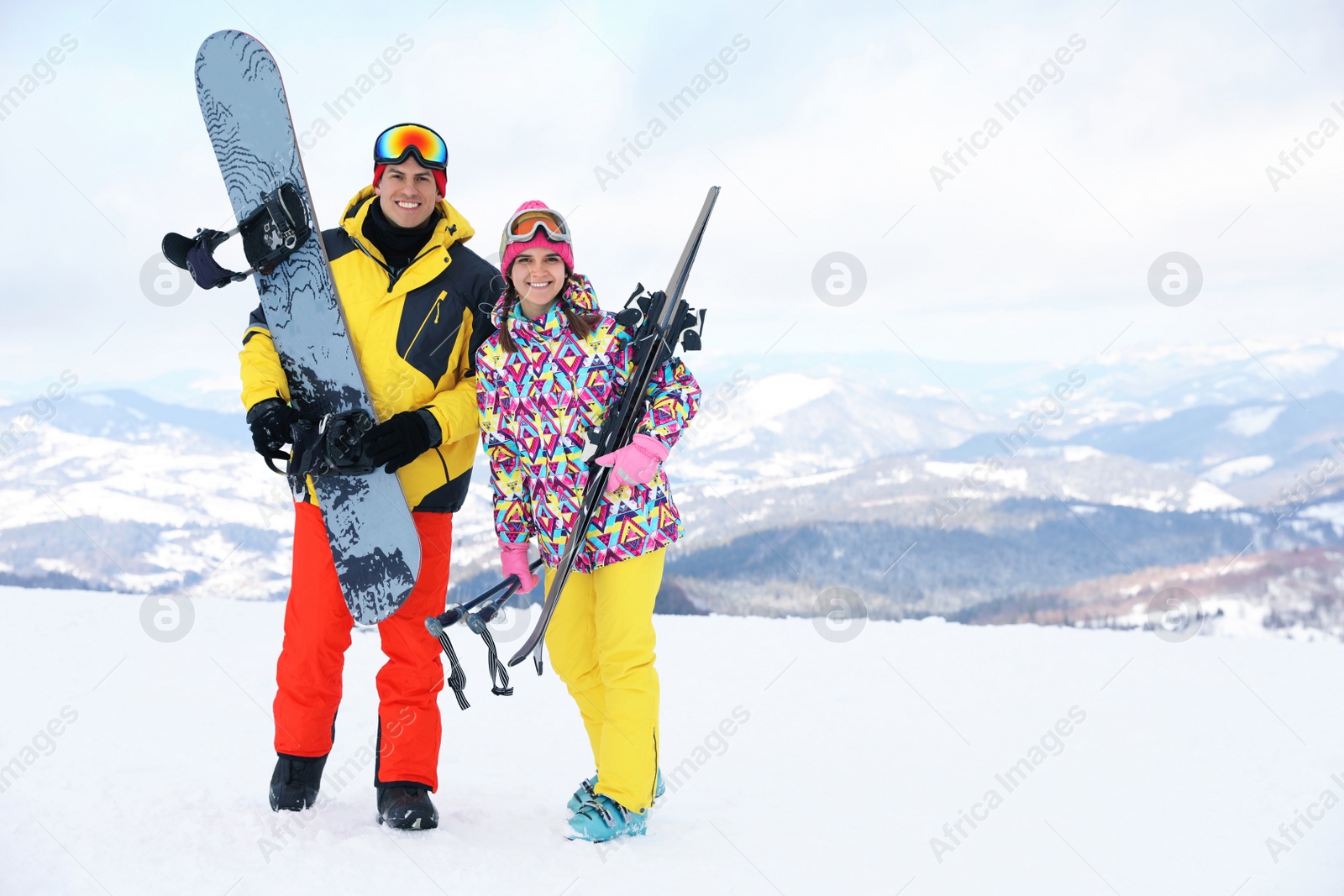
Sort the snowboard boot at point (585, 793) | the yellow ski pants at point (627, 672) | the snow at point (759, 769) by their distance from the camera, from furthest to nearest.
Answer: the snowboard boot at point (585, 793) < the yellow ski pants at point (627, 672) < the snow at point (759, 769)

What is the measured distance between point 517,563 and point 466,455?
1.42 ft

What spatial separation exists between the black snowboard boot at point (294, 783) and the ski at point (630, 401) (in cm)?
84

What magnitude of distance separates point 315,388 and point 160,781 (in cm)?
159

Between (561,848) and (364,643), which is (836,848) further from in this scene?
(364,643)

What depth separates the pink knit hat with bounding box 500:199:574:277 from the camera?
2.50m

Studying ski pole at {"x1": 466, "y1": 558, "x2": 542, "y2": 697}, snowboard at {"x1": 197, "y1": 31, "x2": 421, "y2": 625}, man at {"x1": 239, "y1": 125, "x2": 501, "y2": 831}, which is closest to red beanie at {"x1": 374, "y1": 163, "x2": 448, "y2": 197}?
man at {"x1": 239, "y1": 125, "x2": 501, "y2": 831}

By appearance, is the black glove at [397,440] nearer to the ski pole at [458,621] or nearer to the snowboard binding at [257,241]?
the ski pole at [458,621]

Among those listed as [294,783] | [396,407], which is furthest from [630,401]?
[294,783]

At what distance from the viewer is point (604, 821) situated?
2.58 m

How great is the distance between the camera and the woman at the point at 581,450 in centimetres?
254

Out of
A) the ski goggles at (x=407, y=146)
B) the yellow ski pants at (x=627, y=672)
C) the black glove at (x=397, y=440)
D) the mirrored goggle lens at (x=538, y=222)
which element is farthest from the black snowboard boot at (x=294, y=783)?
the ski goggles at (x=407, y=146)

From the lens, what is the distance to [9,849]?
2.29 metres

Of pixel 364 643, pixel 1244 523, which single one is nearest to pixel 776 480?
pixel 1244 523

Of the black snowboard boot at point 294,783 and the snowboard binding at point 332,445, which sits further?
the black snowboard boot at point 294,783
